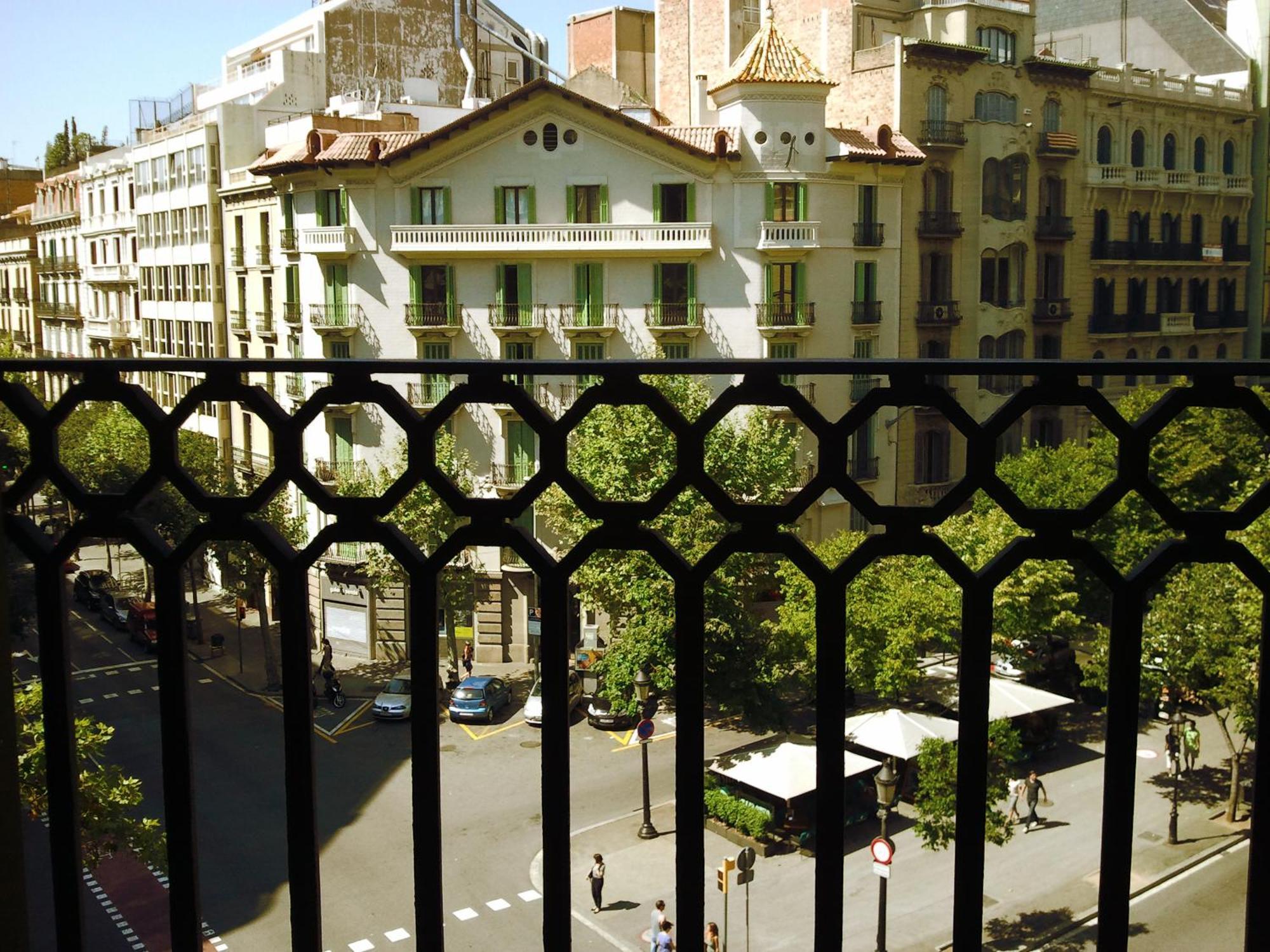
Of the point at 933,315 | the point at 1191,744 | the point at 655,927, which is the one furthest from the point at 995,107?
the point at 655,927

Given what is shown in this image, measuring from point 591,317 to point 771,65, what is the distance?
22.9 ft

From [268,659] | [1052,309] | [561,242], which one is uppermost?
[561,242]

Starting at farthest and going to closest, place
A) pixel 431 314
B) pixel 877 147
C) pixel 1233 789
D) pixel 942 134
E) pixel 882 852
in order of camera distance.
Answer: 1. pixel 942 134
2. pixel 877 147
3. pixel 431 314
4. pixel 1233 789
5. pixel 882 852

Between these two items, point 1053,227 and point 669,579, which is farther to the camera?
point 1053,227

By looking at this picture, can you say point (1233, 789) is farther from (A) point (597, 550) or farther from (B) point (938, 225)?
(A) point (597, 550)

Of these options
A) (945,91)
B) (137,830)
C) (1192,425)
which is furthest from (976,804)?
(945,91)

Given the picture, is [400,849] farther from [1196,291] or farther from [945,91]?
[1196,291]

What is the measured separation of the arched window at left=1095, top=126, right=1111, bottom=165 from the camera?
35625 millimetres

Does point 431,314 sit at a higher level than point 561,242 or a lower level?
lower

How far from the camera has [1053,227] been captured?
34219mm

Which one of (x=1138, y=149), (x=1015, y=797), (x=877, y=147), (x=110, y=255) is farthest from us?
(x=110, y=255)

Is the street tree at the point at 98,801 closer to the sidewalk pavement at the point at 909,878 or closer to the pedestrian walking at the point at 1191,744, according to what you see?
the sidewalk pavement at the point at 909,878

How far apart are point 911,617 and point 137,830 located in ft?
37.8

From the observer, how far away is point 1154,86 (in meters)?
36.7
